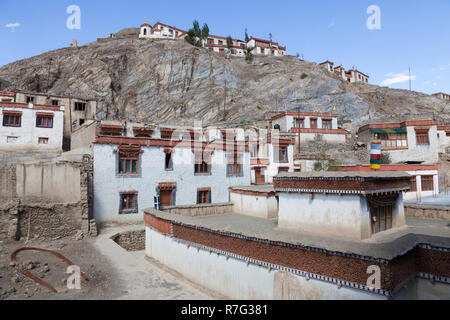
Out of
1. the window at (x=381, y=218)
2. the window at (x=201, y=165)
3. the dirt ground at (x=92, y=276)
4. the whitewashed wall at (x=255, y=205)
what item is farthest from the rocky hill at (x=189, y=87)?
the window at (x=381, y=218)

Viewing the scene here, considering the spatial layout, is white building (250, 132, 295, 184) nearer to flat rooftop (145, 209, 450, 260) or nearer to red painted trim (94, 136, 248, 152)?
red painted trim (94, 136, 248, 152)

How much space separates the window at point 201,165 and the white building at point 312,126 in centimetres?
2313

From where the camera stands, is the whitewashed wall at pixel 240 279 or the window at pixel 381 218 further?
the window at pixel 381 218

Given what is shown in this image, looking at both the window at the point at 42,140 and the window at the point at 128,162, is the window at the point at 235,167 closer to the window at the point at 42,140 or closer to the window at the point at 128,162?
the window at the point at 128,162

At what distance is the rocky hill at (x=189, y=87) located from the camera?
70.7 meters

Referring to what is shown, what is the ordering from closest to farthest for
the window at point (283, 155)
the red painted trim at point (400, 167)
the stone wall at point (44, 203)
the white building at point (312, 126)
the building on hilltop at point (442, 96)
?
the stone wall at point (44, 203), the red painted trim at point (400, 167), the window at point (283, 155), the white building at point (312, 126), the building on hilltop at point (442, 96)

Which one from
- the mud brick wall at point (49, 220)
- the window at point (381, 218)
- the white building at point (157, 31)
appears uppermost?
the white building at point (157, 31)

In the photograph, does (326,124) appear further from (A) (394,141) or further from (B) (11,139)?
(B) (11,139)

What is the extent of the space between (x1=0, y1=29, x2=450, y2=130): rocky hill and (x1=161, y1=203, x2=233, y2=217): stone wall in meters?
39.3

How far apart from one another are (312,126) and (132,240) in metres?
38.2

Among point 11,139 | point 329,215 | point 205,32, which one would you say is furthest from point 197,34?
point 329,215

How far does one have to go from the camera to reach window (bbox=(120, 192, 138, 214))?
26263 millimetres
